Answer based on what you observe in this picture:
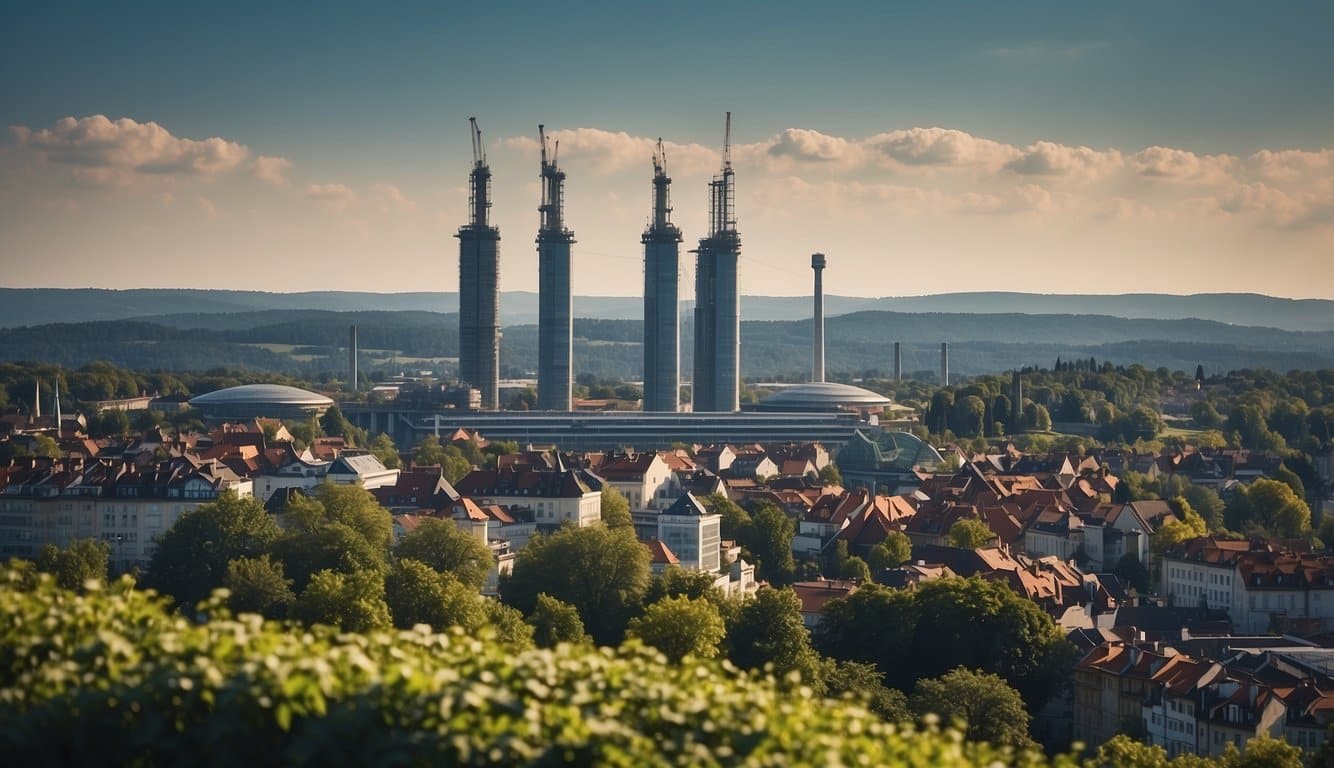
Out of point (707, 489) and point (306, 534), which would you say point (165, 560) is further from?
point (707, 489)

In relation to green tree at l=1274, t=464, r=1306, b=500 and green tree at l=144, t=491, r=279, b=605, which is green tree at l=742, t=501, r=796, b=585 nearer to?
green tree at l=144, t=491, r=279, b=605

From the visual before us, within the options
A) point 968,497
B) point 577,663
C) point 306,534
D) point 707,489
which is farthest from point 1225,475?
point 577,663

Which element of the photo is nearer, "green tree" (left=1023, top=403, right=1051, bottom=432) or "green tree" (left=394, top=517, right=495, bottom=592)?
"green tree" (left=394, top=517, right=495, bottom=592)

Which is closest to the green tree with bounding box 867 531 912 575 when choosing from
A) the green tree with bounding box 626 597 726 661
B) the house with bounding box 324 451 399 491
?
the house with bounding box 324 451 399 491

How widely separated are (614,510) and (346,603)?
132ft

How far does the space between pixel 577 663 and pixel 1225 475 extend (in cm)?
12433

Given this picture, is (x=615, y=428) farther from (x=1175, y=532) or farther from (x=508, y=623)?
(x=508, y=623)

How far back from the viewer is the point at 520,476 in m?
104

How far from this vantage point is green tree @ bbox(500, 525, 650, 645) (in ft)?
233

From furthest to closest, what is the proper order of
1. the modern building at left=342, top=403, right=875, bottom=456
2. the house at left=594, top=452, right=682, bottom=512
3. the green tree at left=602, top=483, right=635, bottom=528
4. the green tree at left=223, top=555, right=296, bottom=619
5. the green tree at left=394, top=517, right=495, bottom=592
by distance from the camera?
1. the modern building at left=342, top=403, right=875, bottom=456
2. the house at left=594, top=452, right=682, bottom=512
3. the green tree at left=602, top=483, right=635, bottom=528
4. the green tree at left=394, top=517, right=495, bottom=592
5. the green tree at left=223, top=555, right=296, bottom=619

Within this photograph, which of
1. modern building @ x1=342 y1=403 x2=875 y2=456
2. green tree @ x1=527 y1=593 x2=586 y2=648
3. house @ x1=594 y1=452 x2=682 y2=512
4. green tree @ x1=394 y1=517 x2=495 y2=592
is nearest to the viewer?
green tree @ x1=527 y1=593 x2=586 y2=648

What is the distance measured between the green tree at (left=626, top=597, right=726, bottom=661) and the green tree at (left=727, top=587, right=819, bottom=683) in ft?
8.40

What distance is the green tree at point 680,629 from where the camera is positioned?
60000 millimetres

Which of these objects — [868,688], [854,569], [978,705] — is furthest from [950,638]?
[854,569]
